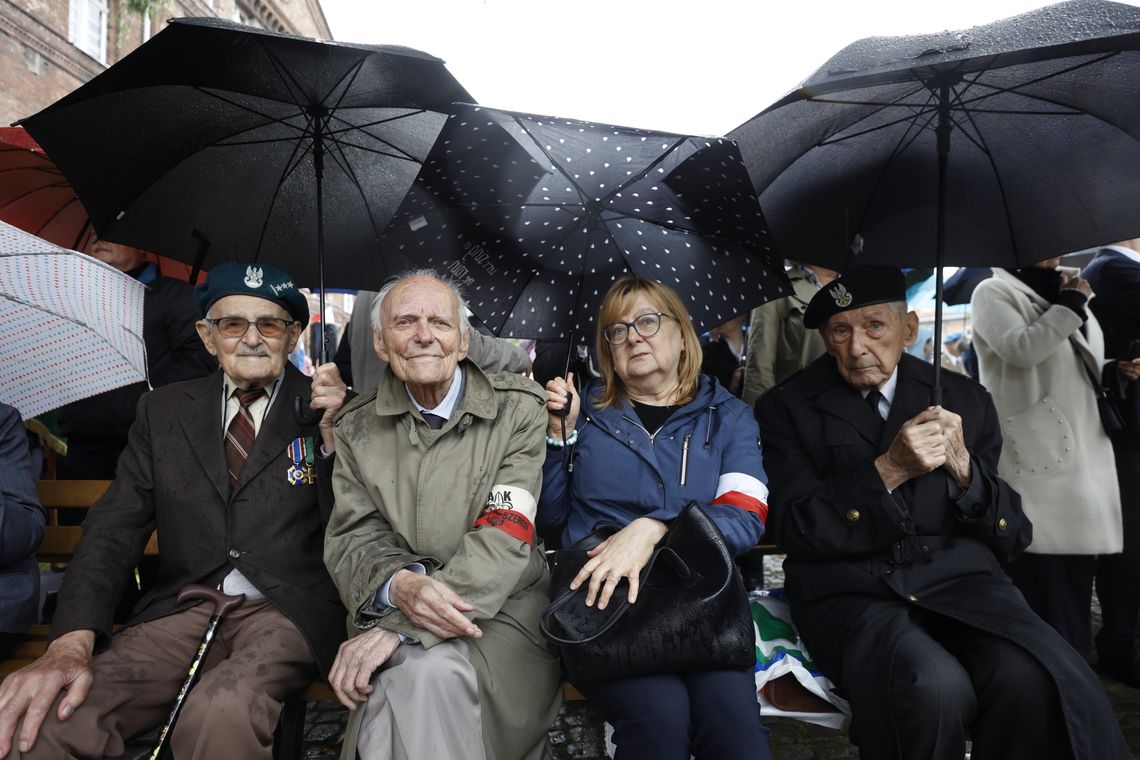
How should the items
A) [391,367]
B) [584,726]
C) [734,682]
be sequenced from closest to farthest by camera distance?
[734,682], [391,367], [584,726]

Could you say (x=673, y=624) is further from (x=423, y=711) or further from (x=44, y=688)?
(x=44, y=688)

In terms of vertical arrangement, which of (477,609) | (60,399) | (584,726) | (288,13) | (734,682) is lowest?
(584,726)

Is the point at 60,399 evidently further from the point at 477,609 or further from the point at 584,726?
the point at 584,726

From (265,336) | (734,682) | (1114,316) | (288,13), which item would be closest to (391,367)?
(265,336)

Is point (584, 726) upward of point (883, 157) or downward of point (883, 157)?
downward

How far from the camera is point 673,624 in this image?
2254mm

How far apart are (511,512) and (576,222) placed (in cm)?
128

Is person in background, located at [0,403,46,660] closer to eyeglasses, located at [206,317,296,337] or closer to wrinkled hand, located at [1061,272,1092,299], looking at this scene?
eyeglasses, located at [206,317,296,337]

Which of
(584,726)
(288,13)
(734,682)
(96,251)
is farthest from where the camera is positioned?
(288,13)

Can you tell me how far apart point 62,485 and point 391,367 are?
65.3 inches

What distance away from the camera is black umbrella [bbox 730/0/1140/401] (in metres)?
2.62

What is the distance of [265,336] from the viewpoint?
280 cm

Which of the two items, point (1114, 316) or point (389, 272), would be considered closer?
point (389, 272)

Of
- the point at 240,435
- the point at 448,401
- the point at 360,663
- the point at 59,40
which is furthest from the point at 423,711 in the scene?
the point at 59,40
